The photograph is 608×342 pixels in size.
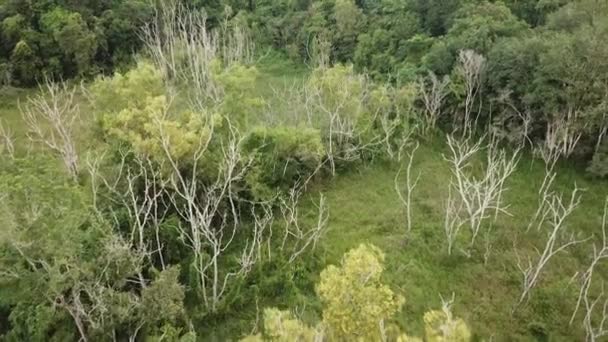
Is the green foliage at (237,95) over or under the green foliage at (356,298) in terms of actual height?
over

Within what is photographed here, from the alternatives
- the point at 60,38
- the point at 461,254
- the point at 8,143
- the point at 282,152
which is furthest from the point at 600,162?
the point at 60,38

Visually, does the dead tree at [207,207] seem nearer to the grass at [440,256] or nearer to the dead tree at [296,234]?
the grass at [440,256]

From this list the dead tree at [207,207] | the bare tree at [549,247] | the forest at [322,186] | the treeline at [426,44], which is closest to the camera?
the forest at [322,186]

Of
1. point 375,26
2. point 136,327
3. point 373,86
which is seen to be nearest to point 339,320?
point 136,327

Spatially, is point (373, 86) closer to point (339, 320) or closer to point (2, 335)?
point (339, 320)

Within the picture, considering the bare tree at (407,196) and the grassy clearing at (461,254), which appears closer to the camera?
the grassy clearing at (461,254)

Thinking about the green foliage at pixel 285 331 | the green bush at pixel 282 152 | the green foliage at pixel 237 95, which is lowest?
the green bush at pixel 282 152

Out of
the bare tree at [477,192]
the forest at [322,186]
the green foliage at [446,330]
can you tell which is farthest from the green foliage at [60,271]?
the bare tree at [477,192]
